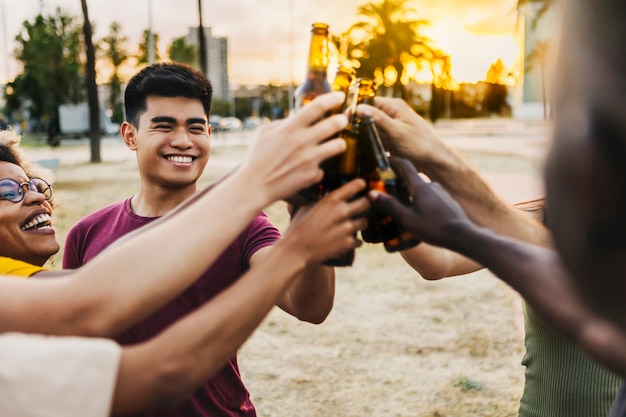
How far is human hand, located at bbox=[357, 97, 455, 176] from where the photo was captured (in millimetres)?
1735

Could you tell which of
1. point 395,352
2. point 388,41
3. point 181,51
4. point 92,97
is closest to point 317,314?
point 395,352

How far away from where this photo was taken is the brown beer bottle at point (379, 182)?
150 cm

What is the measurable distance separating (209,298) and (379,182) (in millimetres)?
1037

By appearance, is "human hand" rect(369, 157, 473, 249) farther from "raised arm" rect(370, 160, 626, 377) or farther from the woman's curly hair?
the woman's curly hair

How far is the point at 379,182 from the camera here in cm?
152

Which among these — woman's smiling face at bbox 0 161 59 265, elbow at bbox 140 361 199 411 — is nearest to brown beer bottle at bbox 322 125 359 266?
elbow at bbox 140 361 199 411

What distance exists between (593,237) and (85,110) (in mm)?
52797

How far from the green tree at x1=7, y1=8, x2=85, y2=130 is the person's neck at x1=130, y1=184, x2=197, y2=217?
174ft

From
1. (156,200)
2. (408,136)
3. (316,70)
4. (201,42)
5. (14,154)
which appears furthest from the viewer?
(201,42)

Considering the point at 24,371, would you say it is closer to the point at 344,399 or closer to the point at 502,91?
the point at 344,399

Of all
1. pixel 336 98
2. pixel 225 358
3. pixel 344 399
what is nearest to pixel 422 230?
pixel 336 98

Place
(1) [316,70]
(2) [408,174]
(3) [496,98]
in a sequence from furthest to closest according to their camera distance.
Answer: (3) [496,98] → (1) [316,70] → (2) [408,174]

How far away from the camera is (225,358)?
1.27 m

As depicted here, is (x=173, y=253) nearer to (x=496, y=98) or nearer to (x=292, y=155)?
(x=292, y=155)
